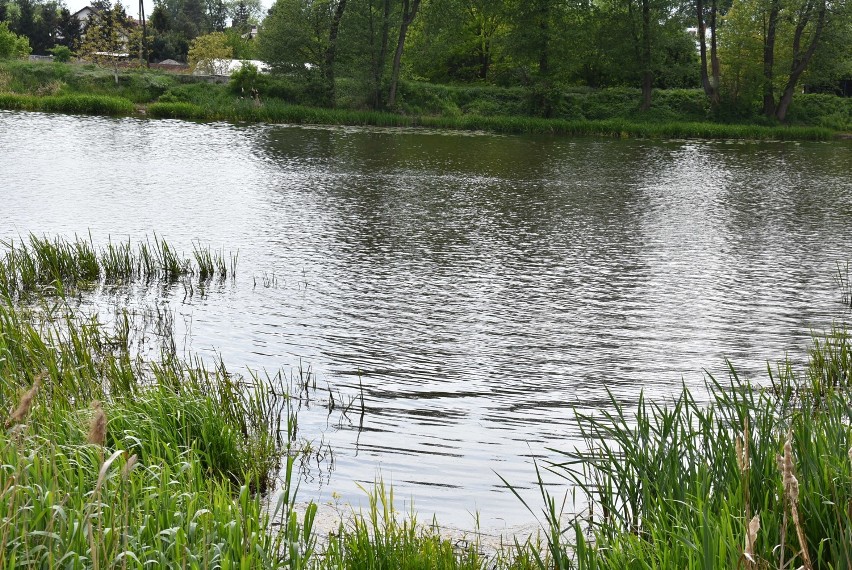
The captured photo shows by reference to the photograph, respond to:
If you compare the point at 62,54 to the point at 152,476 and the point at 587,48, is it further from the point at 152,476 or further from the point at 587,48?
the point at 152,476

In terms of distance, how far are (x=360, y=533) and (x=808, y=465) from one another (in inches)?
86.5

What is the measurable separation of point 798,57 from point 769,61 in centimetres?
160

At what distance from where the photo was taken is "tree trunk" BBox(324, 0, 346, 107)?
48000 mm

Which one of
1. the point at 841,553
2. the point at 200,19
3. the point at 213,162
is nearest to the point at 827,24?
the point at 213,162

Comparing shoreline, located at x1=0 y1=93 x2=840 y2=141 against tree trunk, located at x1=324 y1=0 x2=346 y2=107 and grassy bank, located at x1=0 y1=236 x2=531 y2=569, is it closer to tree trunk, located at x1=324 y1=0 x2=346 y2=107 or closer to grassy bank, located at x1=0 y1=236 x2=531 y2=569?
tree trunk, located at x1=324 y1=0 x2=346 y2=107

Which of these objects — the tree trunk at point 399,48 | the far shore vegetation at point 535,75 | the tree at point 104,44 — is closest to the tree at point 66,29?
the tree at point 104,44

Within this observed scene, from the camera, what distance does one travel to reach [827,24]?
46312mm

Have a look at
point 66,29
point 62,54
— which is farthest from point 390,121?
point 66,29

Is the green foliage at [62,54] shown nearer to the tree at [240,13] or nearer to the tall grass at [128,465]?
the tall grass at [128,465]

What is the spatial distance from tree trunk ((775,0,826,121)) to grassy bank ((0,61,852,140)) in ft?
3.14

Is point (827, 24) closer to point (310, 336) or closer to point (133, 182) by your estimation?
point (133, 182)

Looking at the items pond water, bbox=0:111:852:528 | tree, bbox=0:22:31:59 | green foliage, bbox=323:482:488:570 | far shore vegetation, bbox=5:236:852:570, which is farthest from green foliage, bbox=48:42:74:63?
green foliage, bbox=323:482:488:570

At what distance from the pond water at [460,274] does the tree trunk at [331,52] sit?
53.9ft

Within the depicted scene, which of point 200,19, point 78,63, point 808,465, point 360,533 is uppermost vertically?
point 200,19
